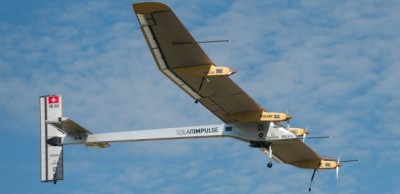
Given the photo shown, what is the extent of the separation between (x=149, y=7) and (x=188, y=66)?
21.5ft

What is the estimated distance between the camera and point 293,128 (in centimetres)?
7356

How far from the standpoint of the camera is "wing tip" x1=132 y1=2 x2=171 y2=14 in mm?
60812

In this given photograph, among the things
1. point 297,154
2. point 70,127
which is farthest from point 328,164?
point 70,127

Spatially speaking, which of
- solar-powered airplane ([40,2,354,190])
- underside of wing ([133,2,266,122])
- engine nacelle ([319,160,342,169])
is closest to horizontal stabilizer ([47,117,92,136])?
solar-powered airplane ([40,2,354,190])

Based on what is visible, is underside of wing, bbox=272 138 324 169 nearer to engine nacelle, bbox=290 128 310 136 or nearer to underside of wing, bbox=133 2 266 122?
engine nacelle, bbox=290 128 310 136

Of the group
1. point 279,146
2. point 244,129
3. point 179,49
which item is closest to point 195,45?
point 179,49

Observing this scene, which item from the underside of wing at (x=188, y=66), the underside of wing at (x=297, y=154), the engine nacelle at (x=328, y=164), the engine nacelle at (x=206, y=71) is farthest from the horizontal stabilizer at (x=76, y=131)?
the engine nacelle at (x=328, y=164)

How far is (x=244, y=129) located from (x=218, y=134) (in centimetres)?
186

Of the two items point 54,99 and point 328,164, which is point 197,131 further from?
point 54,99

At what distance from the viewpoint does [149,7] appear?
61.1 m

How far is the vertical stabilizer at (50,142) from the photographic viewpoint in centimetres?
7575

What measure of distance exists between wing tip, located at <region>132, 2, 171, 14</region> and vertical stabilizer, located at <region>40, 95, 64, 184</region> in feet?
57.5

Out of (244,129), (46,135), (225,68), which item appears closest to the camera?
(225,68)

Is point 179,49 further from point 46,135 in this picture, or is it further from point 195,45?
point 46,135
